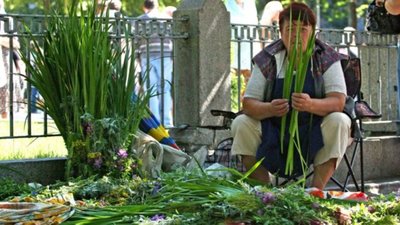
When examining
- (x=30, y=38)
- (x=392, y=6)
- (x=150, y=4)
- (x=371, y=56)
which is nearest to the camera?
(x=30, y=38)

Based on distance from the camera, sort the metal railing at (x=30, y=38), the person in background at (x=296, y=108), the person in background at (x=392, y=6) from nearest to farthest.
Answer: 1. the person in background at (x=296, y=108)
2. the metal railing at (x=30, y=38)
3. the person in background at (x=392, y=6)

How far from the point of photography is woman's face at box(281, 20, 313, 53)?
7461 mm

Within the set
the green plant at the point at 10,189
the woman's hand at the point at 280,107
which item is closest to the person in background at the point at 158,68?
the woman's hand at the point at 280,107

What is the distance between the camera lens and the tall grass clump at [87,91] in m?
7.48

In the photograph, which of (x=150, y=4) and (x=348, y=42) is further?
(x=150, y=4)

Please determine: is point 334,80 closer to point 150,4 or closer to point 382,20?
point 382,20

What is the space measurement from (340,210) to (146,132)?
2.96 meters

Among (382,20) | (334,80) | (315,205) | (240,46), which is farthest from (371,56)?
(315,205)

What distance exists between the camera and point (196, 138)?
29.8ft

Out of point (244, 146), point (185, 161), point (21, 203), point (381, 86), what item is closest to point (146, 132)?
point (185, 161)

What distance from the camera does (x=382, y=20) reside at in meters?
8.79

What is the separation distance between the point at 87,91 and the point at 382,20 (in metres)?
2.61

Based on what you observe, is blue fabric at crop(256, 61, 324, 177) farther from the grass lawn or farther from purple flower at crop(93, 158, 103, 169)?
the grass lawn

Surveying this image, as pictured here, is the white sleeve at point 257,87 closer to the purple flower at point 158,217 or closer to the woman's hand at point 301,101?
the woman's hand at point 301,101
